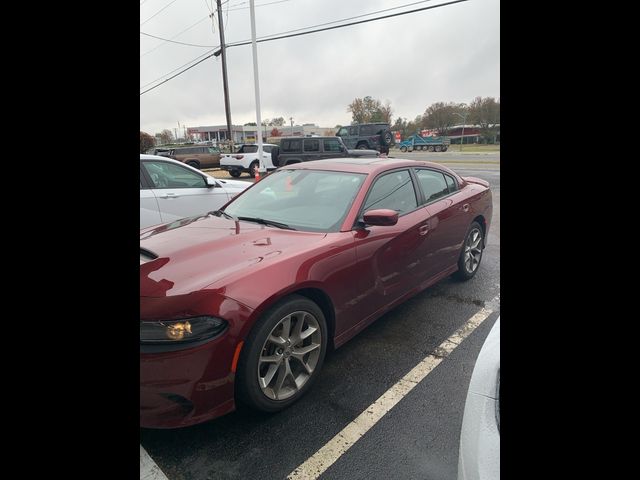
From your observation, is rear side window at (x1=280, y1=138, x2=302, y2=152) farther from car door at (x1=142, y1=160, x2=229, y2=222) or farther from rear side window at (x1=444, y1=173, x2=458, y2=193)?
rear side window at (x1=444, y1=173, x2=458, y2=193)

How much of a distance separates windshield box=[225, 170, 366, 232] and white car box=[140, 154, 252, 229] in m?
2.43

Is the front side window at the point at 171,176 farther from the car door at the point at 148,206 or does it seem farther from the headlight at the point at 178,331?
the headlight at the point at 178,331

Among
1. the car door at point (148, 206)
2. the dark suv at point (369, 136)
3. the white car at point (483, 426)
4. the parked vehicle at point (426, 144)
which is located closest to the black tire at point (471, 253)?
the white car at point (483, 426)

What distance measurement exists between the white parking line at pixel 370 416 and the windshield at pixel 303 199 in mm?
1149

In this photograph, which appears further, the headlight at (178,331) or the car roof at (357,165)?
the car roof at (357,165)

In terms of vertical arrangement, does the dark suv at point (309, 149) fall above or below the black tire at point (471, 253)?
above

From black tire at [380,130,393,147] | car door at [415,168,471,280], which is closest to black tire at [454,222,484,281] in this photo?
car door at [415,168,471,280]

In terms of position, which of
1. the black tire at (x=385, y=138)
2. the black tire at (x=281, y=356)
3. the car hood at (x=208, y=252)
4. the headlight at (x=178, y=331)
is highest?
the black tire at (x=385, y=138)

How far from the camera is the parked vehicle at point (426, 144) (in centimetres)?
3865

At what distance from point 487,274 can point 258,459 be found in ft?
11.9

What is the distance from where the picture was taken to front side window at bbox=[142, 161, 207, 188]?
18.7 ft
